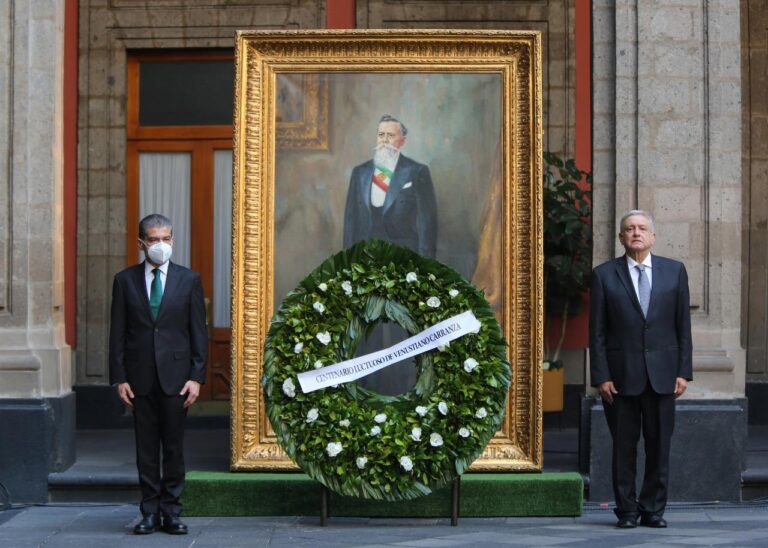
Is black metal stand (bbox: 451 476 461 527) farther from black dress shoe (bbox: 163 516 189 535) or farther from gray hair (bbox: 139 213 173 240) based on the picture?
gray hair (bbox: 139 213 173 240)

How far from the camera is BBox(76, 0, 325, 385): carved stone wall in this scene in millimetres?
12898

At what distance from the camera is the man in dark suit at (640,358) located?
28.1ft

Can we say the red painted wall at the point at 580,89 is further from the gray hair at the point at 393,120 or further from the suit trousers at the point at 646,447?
the suit trousers at the point at 646,447

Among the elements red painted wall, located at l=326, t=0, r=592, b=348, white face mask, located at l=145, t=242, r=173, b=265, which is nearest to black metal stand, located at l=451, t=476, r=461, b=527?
white face mask, located at l=145, t=242, r=173, b=265

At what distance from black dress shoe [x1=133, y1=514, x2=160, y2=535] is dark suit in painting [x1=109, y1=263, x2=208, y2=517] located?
0.10 ft

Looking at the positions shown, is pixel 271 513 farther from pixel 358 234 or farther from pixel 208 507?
pixel 358 234

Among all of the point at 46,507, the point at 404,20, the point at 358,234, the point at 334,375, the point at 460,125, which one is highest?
the point at 404,20

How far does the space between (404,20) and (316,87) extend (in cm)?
337

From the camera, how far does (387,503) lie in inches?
358

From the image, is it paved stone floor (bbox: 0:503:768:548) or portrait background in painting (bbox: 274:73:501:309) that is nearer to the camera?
paved stone floor (bbox: 0:503:768:548)

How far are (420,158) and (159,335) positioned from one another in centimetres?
233

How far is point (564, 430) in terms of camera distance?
12.8 m

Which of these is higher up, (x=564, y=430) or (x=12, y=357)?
(x=12, y=357)

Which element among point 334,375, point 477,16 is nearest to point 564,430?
point 477,16
